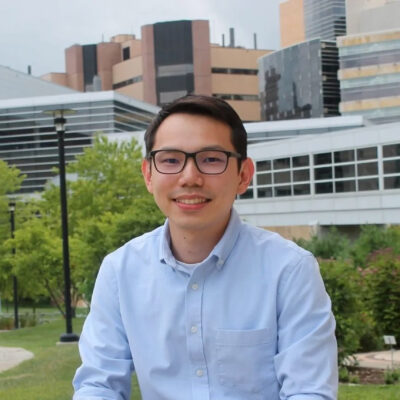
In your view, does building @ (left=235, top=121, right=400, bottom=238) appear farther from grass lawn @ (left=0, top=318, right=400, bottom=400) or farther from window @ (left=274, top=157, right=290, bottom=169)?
grass lawn @ (left=0, top=318, right=400, bottom=400)

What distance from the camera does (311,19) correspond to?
10825 centimetres

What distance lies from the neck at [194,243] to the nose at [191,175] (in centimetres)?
14

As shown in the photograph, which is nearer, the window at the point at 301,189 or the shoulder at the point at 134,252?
the shoulder at the point at 134,252

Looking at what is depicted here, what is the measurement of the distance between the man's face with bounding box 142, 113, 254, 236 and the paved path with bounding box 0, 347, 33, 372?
9102 millimetres

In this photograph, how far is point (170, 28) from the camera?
91.5 meters

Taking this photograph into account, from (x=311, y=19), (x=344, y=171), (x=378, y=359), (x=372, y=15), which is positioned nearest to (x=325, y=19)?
(x=311, y=19)

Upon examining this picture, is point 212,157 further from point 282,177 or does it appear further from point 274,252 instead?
point 282,177

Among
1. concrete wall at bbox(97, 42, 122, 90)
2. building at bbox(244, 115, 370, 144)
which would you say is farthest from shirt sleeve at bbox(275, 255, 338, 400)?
concrete wall at bbox(97, 42, 122, 90)

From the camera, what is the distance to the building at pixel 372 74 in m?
79.9

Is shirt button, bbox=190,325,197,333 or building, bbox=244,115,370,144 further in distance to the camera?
building, bbox=244,115,370,144

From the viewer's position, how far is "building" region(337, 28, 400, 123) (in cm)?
7994

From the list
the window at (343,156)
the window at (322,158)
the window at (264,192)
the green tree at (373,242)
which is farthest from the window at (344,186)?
the green tree at (373,242)

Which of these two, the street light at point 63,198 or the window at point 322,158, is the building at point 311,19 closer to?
the window at point 322,158

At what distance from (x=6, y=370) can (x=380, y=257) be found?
20.2 ft
